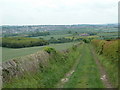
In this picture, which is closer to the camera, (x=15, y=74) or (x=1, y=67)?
(x=1, y=67)

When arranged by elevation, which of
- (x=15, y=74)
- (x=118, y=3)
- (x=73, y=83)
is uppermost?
(x=118, y=3)

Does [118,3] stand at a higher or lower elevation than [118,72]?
higher

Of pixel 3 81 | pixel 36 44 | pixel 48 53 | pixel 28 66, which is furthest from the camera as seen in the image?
A: pixel 36 44

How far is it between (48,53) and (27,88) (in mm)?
13678

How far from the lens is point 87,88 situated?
1691 cm

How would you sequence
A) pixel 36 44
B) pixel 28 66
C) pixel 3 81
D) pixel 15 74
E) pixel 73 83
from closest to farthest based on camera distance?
1. pixel 3 81
2. pixel 15 74
3. pixel 73 83
4. pixel 28 66
5. pixel 36 44

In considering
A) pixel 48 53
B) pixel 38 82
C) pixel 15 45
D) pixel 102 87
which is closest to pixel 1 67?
pixel 38 82

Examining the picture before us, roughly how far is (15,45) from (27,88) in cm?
2496

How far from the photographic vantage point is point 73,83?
18797mm

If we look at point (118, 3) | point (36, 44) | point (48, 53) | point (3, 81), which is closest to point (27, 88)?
point (3, 81)

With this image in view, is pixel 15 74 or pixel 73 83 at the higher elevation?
pixel 15 74

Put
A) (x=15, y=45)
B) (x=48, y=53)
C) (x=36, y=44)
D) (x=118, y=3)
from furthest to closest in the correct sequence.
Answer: (x=36, y=44) → (x=15, y=45) → (x=48, y=53) → (x=118, y=3)

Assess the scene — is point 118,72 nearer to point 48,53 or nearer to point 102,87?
point 102,87

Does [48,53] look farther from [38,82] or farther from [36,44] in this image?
[36,44]
